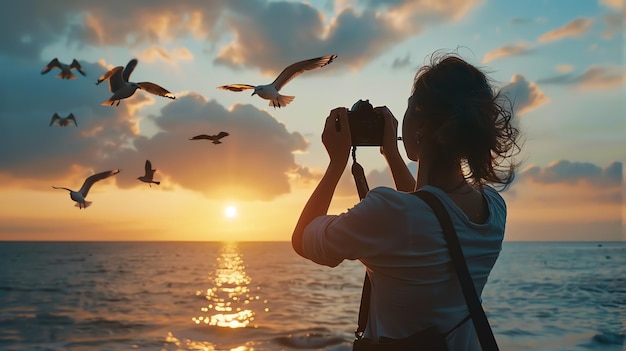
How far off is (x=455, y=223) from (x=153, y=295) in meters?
28.5

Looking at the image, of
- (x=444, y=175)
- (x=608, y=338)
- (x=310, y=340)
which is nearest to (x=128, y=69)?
(x=444, y=175)

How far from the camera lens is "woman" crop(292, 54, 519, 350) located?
158 centimetres

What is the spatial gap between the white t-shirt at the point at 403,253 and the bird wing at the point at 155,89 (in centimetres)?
570

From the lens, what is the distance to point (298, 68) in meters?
5.68

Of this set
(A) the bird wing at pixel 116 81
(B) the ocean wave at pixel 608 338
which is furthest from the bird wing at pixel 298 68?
(B) the ocean wave at pixel 608 338

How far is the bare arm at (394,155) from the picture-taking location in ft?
6.55

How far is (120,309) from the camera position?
2311 cm

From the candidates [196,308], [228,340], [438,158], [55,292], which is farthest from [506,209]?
[55,292]

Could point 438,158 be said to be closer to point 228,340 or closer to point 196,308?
point 228,340

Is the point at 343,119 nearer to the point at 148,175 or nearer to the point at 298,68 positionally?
the point at 298,68

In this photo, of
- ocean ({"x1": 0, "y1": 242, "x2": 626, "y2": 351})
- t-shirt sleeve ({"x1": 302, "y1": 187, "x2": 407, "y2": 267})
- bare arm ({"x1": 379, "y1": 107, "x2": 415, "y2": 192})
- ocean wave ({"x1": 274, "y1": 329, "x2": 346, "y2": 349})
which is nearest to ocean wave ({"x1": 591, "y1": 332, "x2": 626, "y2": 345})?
ocean ({"x1": 0, "y1": 242, "x2": 626, "y2": 351})

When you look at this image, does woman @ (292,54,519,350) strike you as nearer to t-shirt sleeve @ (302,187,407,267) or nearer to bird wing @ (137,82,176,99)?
t-shirt sleeve @ (302,187,407,267)

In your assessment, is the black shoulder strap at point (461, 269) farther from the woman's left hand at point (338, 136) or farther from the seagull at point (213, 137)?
the seagull at point (213, 137)

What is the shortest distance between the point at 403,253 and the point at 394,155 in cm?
53
